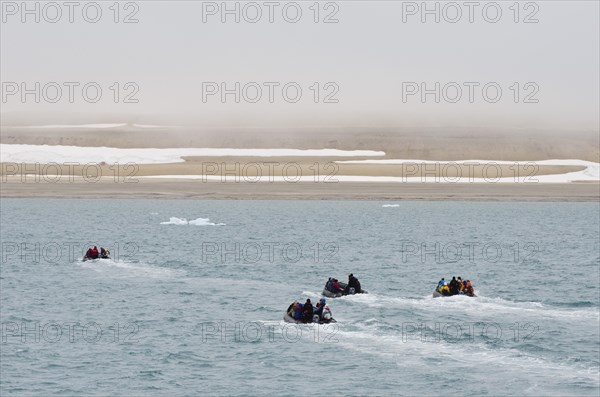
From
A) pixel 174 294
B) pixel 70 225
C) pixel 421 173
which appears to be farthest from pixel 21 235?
pixel 421 173

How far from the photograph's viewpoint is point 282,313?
57.6 metres

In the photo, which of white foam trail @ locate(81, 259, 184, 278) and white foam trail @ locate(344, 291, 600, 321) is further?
white foam trail @ locate(81, 259, 184, 278)

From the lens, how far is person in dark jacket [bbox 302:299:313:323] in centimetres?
5303

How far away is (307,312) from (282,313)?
15.5ft

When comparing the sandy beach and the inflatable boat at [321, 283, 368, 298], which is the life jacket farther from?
the sandy beach

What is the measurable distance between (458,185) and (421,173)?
17753mm

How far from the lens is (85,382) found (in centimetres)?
4319

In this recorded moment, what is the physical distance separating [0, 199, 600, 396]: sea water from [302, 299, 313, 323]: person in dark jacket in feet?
1.58

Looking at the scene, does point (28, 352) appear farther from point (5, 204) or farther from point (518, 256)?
point (5, 204)

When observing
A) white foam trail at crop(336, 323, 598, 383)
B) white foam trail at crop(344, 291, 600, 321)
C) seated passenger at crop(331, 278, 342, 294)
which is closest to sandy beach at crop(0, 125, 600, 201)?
seated passenger at crop(331, 278, 342, 294)

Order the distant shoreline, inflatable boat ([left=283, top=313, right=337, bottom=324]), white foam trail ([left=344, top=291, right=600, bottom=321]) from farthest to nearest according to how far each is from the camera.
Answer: the distant shoreline, white foam trail ([left=344, top=291, right=600, bottom=321]), inflatable boat ([left=283, top=313, right=337, bottom=324])

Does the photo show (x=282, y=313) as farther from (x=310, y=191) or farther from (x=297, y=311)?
(x=310, y=191)

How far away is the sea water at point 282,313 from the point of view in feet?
143

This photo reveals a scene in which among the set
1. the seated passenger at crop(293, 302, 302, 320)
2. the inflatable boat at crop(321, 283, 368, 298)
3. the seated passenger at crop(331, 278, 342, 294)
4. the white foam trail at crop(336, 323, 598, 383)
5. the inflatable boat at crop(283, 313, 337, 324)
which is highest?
the seated passenger at crop(331, 278, 342, 294)
